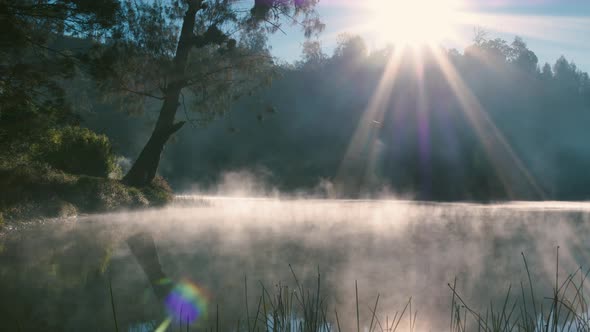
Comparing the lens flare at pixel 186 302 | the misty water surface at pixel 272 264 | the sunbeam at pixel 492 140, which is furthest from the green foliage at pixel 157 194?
the sunbeam at pixel 492 140

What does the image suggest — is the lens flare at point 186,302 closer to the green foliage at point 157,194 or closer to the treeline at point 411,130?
the green foliage at point 157,194

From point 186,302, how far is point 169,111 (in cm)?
2051

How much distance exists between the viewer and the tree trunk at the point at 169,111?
78.7 ft

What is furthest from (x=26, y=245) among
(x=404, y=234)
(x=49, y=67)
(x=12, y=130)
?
(x=404, y=234)

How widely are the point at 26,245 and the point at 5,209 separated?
3.47 meters

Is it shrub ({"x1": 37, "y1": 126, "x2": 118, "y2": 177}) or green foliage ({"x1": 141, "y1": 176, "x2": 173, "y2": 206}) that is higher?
shrub ({"x1": 37, "y1": 126, "x2": 118, "y2": 177})

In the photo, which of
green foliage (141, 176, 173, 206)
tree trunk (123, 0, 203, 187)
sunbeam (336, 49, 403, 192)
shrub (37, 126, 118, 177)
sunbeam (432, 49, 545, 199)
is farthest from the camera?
sunbeam (336, 49, 403, 192)

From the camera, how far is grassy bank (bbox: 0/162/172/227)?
527 inches

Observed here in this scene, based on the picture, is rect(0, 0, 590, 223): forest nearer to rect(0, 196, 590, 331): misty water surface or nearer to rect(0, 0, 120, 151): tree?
rect(0, 0, 120, 151): tree

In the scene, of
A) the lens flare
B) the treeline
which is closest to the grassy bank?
the lens flare

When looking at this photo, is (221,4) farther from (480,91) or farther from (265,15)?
(480,91)

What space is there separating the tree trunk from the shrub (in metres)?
1.42

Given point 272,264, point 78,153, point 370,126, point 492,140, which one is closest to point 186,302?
point 272,264

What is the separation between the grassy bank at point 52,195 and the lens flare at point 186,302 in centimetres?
734
